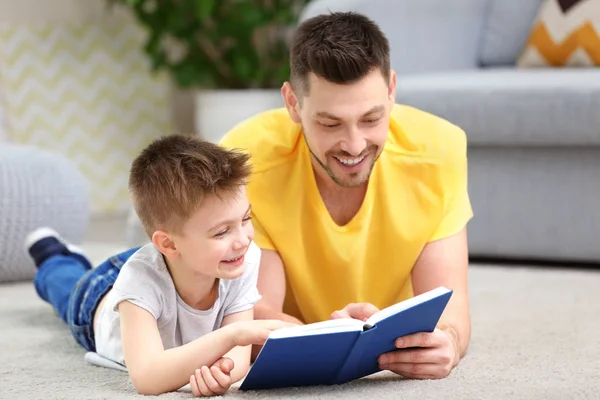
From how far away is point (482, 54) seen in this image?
320 cm

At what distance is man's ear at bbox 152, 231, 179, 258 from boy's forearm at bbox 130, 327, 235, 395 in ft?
0.47

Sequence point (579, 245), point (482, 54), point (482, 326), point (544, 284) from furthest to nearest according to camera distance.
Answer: point (482, 54)
point (579, 245)
point (544, 284)
point (482, 326)

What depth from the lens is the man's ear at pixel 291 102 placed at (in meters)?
1.71

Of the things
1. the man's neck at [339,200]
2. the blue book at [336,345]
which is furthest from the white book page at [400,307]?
the man's neck at [339,200]

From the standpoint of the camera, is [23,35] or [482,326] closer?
[482,326]

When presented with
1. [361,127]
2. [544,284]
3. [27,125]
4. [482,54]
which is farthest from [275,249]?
[27,125]

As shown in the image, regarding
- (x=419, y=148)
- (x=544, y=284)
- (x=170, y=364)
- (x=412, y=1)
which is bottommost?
(x=544, y=284)

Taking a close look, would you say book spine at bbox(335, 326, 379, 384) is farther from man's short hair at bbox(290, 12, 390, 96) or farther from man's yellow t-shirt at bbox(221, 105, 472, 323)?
man's short hair at bbox(290, 12, 390, 96)

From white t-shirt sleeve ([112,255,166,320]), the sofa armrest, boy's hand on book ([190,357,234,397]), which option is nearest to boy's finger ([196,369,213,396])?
boy's hand on book ([190,357,234,397])

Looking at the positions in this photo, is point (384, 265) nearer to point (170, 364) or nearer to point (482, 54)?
point (170, 364)

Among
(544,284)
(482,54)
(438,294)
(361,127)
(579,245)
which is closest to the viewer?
(438,294)

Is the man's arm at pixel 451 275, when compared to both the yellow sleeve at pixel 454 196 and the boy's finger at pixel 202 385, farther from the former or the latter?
the boy's finger at pixel 202 385

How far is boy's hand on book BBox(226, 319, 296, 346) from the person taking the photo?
1385 mm

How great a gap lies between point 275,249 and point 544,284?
912mm
